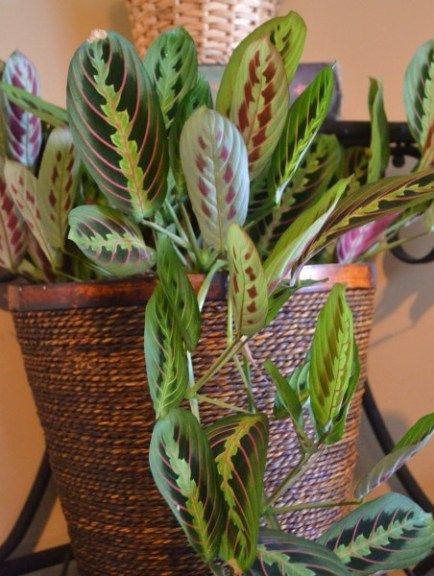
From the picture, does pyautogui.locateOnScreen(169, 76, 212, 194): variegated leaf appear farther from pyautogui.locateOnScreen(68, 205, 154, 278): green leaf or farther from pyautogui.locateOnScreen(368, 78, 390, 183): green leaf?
pyautogui.locateOnScreen(368, 78, 390, 183): green leaf

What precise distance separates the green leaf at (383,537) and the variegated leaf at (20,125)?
485 mm

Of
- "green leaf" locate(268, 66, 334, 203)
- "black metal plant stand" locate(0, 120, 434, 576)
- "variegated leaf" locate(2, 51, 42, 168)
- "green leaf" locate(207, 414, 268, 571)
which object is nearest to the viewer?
"green leaf" locate(207, 414, 268, 571)

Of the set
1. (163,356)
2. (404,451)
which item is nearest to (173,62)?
(163,356)

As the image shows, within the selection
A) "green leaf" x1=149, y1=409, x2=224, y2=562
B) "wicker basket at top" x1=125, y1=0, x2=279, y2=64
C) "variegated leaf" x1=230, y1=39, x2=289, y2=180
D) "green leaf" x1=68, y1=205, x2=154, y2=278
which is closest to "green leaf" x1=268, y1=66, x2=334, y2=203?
"variegated leaf" x1=230, y1=39, x2=289, y2=180

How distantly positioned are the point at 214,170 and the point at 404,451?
26 centimetres

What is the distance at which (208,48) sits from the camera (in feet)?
2.70

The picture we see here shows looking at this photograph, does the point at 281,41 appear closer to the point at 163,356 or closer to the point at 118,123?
the point at 118,123

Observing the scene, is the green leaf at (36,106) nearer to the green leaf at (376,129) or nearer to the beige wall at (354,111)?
the green leaf at (376,129)

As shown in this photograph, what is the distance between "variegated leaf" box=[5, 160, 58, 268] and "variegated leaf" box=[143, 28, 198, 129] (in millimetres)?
161

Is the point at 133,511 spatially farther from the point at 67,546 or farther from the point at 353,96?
the point at 353,96

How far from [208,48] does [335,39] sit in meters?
0.28

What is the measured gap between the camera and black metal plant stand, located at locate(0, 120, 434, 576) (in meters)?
0.80

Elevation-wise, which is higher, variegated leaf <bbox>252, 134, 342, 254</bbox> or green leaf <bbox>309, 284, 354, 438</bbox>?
variegated leaf <bbox>252, 134, 342, 254</bbox>

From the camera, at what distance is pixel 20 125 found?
0.63 metres
